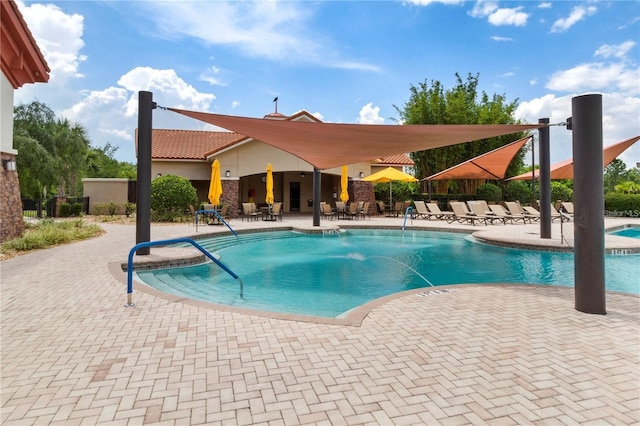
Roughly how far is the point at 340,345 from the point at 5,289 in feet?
16.7

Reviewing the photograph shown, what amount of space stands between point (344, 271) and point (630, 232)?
46.6 ft

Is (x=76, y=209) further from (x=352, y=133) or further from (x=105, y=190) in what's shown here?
(x=352, y=133)

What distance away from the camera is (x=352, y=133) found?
6.59 metres

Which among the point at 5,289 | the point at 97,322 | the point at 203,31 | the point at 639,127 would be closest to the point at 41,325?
the point at 97,322

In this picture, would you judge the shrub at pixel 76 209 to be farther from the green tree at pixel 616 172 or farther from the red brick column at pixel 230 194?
the green tree at pixel 616 172

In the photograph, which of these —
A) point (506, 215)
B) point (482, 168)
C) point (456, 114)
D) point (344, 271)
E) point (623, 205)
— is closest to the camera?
point (344, 271)

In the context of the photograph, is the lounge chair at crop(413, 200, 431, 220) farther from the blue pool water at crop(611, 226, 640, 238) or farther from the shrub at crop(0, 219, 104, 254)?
the shrub at crop(0, 219, 104, 254)

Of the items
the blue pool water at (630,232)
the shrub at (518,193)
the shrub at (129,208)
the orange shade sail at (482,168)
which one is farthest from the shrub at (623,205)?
the shrub at (129,208)

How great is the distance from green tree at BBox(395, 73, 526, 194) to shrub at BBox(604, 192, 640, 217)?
5.98 metres

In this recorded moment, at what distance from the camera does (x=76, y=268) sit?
6.68 m

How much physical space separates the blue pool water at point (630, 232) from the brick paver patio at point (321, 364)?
1253cm

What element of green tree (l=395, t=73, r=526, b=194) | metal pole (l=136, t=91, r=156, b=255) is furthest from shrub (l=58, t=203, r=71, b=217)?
green tree (l=395, t=73, r=526, b=194)

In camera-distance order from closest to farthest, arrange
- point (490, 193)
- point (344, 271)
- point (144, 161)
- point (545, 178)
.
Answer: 1. point (144, 161)
2. point (344, 271)
3. point (545, 178)
4. point (490, 193)

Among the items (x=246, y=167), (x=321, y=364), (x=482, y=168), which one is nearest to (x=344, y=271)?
(x=321, y=364)
